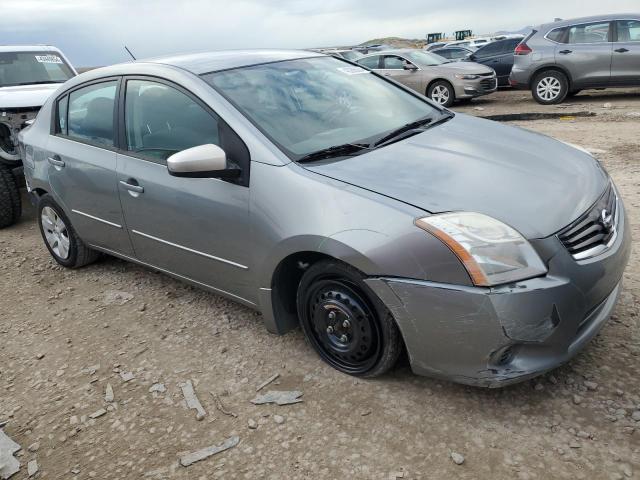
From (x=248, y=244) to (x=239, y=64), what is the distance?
1.18 m

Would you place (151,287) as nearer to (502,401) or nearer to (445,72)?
(502,401)

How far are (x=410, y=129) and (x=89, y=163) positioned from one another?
2.13 metres

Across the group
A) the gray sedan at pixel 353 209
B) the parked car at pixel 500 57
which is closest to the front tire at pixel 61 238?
the gray sedan at pixel 353 209

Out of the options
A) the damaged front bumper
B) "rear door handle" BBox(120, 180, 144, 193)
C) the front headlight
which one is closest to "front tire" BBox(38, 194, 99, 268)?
"rear door handle" BBox(120, 180, 144, 193)

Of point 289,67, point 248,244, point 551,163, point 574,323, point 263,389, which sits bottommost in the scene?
point 263,389

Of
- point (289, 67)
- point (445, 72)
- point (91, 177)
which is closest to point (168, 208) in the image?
point (91, 177)

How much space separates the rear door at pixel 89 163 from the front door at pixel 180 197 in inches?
6.3

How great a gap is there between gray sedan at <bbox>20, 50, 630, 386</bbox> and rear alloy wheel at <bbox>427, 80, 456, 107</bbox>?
921 cm

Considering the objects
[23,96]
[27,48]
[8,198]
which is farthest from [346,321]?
[27,48]

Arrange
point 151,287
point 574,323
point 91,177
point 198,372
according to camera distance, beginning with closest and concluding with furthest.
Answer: point 574,323, point 198,372, point 91,177, point 151,287

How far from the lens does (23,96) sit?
6.26m

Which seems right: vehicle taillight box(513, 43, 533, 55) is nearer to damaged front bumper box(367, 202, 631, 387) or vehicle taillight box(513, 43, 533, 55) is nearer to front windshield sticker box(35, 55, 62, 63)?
front windshield sticker box(35, 55, 62, 63)

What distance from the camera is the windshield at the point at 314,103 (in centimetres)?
293

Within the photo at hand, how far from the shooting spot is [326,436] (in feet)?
7.98
